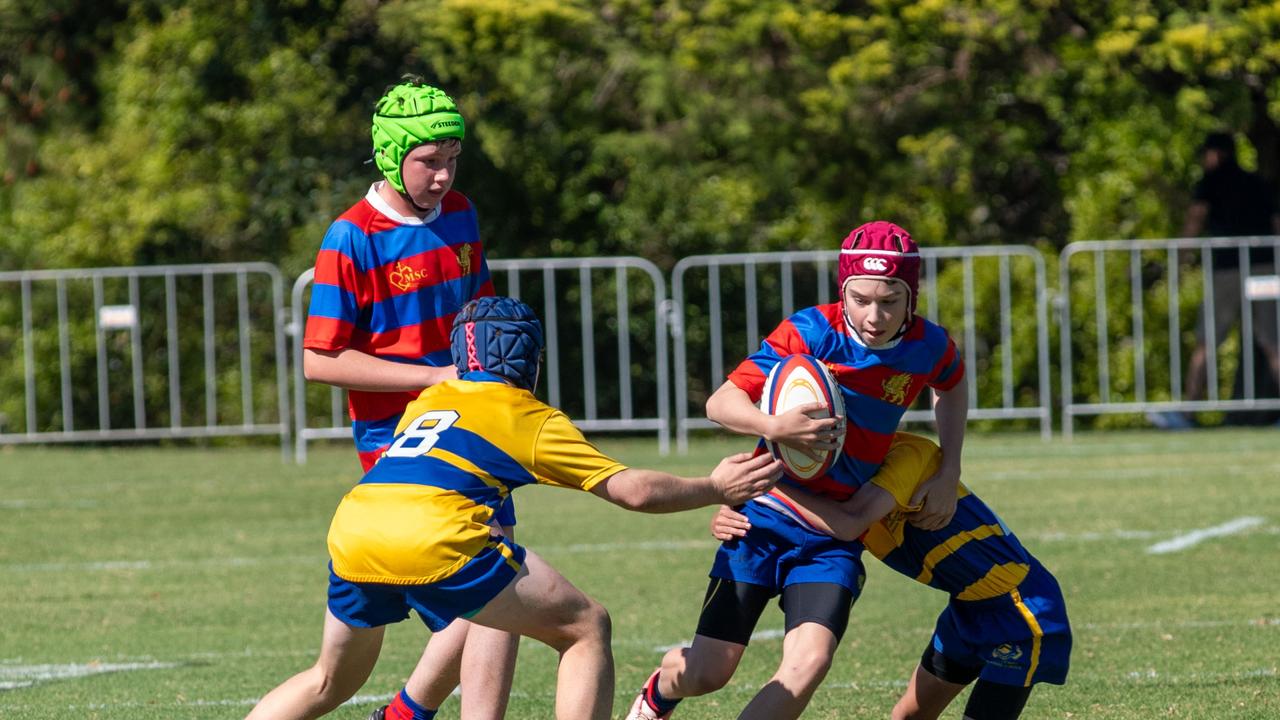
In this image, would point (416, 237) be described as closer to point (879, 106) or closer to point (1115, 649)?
point (1115, 649)

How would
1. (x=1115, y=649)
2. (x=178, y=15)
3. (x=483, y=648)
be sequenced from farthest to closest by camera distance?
(x=178, y=15) < (x=1115, y=649) < (x=483, y=648)

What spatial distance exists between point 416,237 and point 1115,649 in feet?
11.4

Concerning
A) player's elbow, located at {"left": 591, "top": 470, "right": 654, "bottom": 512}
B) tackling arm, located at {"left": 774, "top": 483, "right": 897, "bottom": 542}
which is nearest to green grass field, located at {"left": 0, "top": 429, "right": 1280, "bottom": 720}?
tackling arm, located at {"left": 774, "top": 483, "right": 897, "bottom": 542}

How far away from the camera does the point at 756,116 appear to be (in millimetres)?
21500

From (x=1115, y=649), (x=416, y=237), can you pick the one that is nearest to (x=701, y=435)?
(x=1115, y=649)

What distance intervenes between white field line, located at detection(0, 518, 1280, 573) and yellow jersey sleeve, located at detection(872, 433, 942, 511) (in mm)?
5617

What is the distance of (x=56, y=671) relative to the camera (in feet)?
23.7

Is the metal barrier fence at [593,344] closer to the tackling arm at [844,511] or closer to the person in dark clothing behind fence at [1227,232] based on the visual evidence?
the person in dark clothing behind fence at [1227,232]

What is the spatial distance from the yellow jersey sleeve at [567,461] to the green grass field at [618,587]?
1868mm

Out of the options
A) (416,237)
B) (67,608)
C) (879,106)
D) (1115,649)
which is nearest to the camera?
(416,237)

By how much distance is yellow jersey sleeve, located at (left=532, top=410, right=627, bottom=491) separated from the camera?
4.54m

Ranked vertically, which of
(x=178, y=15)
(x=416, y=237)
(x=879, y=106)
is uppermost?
(x=178, y=15)

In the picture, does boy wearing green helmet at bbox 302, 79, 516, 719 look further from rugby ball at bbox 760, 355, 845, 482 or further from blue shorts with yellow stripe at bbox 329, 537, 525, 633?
rugby ball at bbox 760, 355, 845, 482

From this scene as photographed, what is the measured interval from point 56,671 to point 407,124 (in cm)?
309
